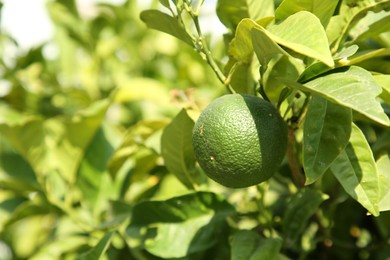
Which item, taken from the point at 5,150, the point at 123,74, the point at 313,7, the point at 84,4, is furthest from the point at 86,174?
the point at 84,4

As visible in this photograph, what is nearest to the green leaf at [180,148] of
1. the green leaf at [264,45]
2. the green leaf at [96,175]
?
the green leaf at [264,45]

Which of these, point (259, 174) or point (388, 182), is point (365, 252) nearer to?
point (388, 182)

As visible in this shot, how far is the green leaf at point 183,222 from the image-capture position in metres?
0.98

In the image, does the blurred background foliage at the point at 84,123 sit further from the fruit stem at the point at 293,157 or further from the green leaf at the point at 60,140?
the fruit stem at the point at 293,157

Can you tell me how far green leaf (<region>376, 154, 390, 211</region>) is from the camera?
778 mm

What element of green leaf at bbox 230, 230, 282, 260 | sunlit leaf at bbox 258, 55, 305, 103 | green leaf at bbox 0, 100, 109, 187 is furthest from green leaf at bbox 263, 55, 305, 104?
green leaf at bbox 0, 100, 109, 187

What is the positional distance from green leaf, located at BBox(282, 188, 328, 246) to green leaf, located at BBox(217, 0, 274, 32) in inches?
11.3

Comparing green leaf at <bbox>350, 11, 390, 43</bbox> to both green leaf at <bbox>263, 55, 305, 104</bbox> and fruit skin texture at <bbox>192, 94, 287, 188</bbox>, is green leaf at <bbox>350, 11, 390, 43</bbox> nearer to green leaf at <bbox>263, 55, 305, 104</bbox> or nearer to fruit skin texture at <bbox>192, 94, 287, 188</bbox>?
green leaf at <bbox>263, 55, 305, 104</bbox>

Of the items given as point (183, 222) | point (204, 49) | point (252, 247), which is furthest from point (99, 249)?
point (204, 49)

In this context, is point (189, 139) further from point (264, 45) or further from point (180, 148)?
point (264, 45)

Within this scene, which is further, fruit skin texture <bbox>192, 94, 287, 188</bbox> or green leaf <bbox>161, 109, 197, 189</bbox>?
green leaf <bbox>161, 109, 197, 189</bbox>

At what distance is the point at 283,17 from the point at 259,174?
0.73ft

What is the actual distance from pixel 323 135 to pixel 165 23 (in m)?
0.28

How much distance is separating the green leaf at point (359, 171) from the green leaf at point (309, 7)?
0.53 ft
